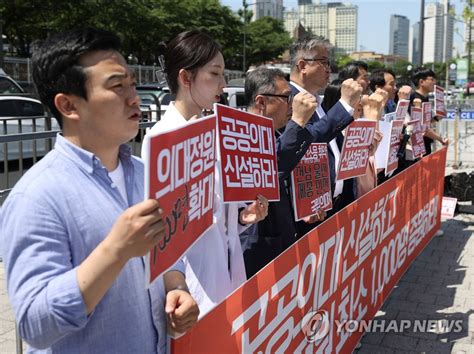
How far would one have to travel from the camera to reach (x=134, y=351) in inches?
57.0

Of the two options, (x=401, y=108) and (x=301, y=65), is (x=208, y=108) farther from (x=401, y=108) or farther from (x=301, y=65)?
(x=401, y=108)

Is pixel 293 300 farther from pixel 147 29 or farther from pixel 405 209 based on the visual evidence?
pixel 147 29

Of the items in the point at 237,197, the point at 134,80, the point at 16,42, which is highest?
the point at 16,42

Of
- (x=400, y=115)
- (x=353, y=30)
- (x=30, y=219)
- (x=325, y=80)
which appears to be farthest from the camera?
(x=353, y=30)

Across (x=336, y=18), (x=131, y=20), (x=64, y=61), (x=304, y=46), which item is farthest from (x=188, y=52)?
(x=336, y=18)

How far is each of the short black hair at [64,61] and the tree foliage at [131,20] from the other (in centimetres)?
1294

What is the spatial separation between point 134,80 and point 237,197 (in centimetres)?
76

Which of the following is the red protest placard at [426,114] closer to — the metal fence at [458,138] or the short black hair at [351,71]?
the short black hair at [351,71]

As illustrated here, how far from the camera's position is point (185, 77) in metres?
2.29

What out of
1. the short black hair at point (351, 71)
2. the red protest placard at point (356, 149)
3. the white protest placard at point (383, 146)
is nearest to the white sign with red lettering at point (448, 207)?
the short black hair at point (351, 71)

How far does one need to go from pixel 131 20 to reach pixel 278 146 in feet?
89.3

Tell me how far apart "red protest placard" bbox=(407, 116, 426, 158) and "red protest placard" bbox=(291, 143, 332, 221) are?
2.61 metres

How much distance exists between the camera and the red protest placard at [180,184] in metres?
1.32

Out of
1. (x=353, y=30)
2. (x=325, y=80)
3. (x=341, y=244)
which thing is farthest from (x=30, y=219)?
(x=353, y=30)
